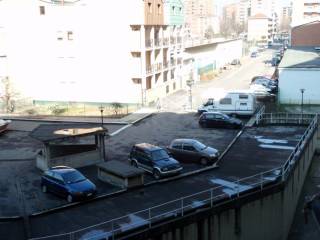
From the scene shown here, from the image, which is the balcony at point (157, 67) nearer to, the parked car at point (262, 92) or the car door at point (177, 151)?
the parked car at point (262, 92)

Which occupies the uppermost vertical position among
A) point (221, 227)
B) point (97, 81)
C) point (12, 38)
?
point (12, 38)

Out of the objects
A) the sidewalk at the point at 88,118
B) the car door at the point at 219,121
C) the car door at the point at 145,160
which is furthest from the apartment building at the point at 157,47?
the car door at the point at 145,160

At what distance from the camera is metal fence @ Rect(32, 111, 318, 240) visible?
15625mm

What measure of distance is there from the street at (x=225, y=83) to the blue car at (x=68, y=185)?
22.6 m

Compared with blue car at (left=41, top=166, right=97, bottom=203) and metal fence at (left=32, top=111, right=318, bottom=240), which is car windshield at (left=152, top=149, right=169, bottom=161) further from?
blue car at (left=41, top=166, right=97, bottom=203)

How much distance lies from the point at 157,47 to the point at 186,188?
1215 inches

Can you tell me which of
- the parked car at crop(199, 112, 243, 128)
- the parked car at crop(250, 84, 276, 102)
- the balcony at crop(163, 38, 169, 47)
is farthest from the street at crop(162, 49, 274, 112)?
the parked car at crop(199, 112, 243, 128)

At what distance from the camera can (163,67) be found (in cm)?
5125

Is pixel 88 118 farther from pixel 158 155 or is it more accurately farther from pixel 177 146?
pixel 158 155

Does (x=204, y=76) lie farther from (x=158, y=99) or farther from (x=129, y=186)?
(x=129, y=186)

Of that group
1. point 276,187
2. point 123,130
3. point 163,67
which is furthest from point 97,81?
point 276,187

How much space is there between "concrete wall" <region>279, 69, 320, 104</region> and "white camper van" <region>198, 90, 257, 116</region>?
8.14 meters

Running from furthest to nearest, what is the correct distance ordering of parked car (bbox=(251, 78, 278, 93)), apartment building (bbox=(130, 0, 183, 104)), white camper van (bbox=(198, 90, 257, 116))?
parked car (bbox=(251, 78, 278, 93))
apartment building (bbox=(130, 0, 183, 104))
white camper van (bbox=(198, 90, 257, 116))

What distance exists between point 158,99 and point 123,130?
14.7 m
